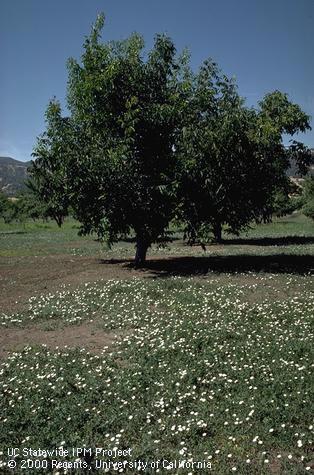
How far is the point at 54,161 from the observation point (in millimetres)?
24234

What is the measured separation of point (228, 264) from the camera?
25.8 metres

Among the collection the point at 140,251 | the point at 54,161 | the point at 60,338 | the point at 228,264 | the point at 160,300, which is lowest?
the point at 60,338

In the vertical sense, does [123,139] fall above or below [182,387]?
above

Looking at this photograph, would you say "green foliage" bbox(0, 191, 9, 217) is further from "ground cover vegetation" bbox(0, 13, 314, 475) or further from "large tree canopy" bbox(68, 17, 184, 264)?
"large tree canopy" bbox(68, 17, 184, 264)

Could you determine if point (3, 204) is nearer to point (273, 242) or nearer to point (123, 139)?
point (273, 242)

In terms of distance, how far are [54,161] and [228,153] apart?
370 inches

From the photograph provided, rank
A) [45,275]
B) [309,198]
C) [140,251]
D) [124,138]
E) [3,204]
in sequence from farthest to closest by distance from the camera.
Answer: [3,204] < [309,198] < [140,251] < [45,275] < [124,138]

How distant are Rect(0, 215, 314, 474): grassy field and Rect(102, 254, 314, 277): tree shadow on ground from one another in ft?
11.3

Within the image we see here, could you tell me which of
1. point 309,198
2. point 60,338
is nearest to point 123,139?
point 60,338

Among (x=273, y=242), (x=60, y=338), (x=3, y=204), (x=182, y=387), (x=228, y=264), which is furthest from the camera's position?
(x=3, y=204)

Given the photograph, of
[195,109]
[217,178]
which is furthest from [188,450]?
[195,109]

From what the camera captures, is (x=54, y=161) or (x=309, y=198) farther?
(x=309, y=198)

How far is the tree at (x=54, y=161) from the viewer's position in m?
22.9

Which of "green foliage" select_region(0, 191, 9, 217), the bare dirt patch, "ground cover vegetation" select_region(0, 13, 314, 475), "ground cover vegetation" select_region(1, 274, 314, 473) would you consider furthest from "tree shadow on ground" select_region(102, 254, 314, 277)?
"green foliage" select_region(0, 191, 9, 217)
